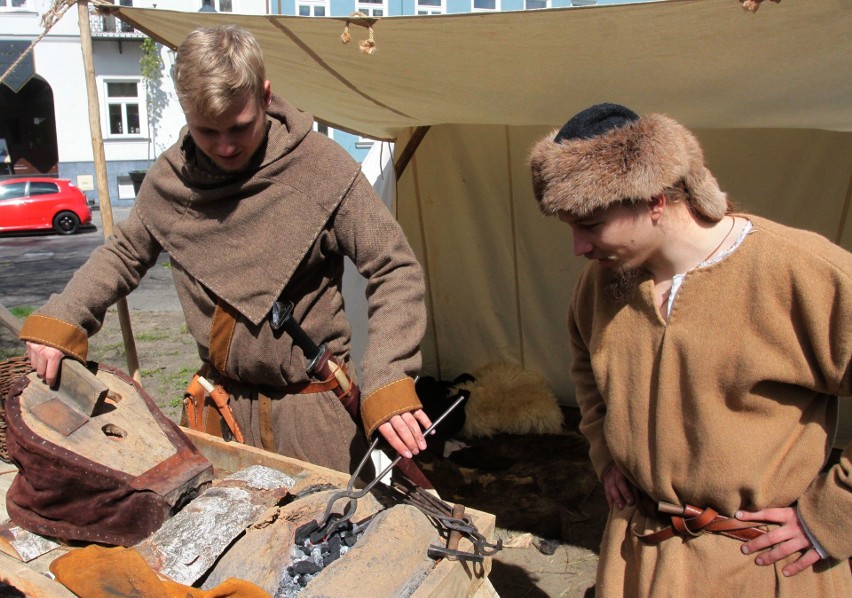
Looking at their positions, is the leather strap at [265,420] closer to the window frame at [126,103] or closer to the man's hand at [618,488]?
the man's hand at [618,488]

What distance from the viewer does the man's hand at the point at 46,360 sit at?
1.78 m

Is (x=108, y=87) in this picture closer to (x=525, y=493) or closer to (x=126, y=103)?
(x=126, y=103)

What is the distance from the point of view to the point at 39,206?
14484 mm

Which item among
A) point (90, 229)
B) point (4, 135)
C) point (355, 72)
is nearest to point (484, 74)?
point (355, 72)

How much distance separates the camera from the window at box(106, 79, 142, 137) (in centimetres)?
1978

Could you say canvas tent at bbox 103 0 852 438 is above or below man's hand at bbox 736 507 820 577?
above

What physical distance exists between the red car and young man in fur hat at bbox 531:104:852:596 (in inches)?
602

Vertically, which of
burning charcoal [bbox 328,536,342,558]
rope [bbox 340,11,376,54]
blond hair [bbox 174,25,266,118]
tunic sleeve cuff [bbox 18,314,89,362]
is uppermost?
rope [bbox 340,11,376,54]

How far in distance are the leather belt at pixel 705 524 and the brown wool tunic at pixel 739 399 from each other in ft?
0.05

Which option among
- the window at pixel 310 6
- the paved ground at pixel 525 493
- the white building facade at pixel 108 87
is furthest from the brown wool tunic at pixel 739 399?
the white building facade at pixel 108 87

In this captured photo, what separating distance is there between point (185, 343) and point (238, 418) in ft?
16.6

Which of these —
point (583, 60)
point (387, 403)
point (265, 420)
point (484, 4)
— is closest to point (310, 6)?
point (484, 4)

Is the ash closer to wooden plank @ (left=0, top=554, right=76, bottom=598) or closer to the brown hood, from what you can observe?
wooden plank @ (left=0, top=554, right=76, bottom=598)

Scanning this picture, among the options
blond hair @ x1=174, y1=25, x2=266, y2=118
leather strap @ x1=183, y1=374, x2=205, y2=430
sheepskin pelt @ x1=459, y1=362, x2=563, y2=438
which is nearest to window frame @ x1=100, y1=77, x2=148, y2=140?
sheepskin pelt @ x1=459, y1=362, x2=563, y2=438
